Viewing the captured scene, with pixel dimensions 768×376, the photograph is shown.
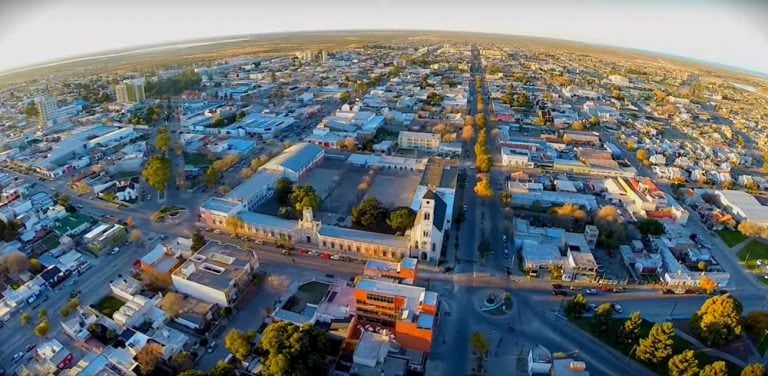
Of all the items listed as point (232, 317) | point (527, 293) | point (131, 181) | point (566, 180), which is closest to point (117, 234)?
point (131, 181)

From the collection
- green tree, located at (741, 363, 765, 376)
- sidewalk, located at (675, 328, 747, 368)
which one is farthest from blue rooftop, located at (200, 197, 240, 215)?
green tree, located at (741, 363, 765, 376)

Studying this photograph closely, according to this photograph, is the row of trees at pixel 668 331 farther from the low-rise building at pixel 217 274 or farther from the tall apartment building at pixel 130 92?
the tall apartment building at pixel 130 92

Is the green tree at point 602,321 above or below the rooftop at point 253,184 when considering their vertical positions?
below

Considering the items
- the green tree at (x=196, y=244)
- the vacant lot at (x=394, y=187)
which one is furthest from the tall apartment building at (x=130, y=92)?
the green tree at (x=196, y=244)

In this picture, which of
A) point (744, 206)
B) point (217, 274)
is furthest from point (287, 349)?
point (744, 206)

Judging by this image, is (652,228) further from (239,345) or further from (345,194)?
(239,345)

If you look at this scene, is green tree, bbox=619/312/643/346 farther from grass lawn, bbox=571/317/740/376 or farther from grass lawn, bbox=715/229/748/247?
grass lawn, bbox=715/229/748/247
